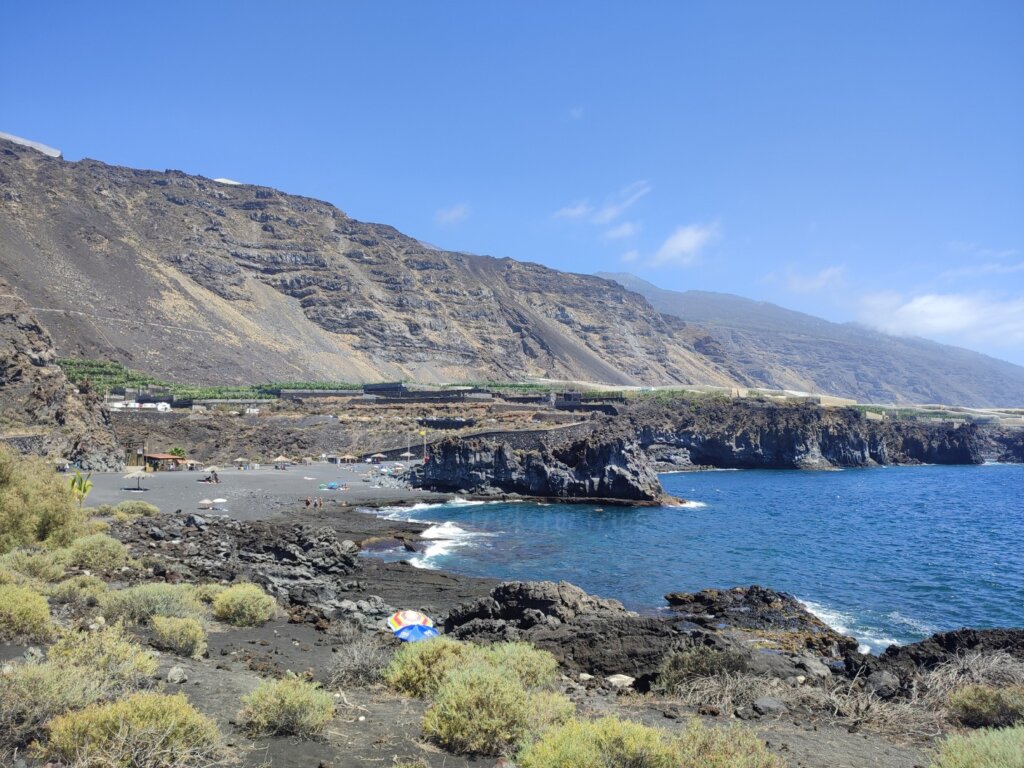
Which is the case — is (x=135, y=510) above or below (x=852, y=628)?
below

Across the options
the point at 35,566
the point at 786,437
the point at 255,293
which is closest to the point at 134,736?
the point at 35,566

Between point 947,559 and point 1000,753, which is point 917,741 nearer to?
point 1000,753

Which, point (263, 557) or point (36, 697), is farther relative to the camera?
point (263, 557)

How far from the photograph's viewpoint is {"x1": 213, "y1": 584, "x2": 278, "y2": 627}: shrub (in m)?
13.4

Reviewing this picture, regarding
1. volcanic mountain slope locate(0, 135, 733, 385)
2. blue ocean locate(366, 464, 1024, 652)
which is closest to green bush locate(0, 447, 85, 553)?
blue ocean locate(366, 464, 1024, 652)

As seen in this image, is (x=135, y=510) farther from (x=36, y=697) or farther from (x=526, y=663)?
(x=36, y=697)

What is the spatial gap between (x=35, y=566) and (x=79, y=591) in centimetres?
229

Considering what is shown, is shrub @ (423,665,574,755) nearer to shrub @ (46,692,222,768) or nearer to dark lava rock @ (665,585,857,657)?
shrub @ (46,692,222,768)

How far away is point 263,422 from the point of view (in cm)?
7275

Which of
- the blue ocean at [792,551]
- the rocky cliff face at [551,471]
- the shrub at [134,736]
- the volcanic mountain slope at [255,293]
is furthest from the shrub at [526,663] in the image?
the volcanic mountain slope at [255,293]

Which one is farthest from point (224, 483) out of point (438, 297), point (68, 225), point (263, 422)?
point (438, 297)

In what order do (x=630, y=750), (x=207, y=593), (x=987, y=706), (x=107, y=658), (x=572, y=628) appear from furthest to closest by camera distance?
1. (x=207, y=593)
2. (x=572, y=628)
3. (x=987, y=706)
4. (x=107, y=658)
5. (x=630, y=750)

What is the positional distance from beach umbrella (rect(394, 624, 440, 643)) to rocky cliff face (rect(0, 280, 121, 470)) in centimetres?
3644

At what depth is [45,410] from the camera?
46156mm
